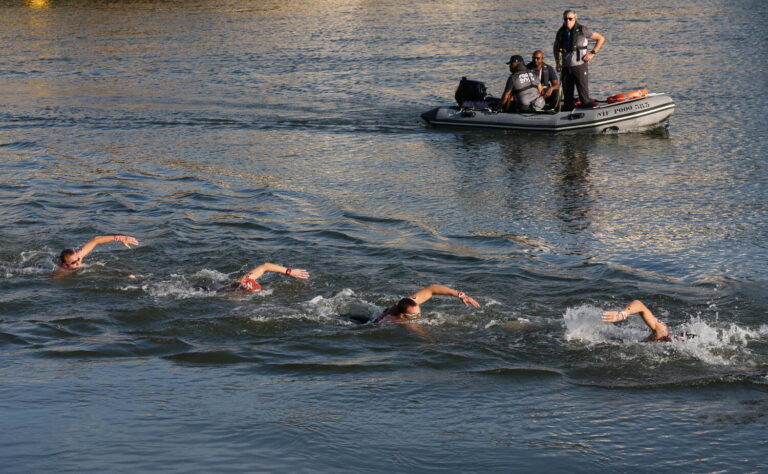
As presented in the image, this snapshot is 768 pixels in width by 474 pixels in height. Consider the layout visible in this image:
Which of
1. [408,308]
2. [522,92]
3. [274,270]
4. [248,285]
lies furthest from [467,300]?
[522,92]

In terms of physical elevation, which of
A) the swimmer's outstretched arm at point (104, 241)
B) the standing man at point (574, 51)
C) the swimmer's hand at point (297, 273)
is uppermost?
the standing man at point (574, 51)

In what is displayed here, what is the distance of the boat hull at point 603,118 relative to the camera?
19.0 m

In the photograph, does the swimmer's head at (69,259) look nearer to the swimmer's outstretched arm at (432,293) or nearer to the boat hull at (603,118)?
the swimmer's outstretched arm at (432,293)

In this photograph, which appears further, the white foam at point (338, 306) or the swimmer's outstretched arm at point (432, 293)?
the white foam at point (338, 306)

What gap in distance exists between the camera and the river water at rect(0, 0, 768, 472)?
8031 millimetres

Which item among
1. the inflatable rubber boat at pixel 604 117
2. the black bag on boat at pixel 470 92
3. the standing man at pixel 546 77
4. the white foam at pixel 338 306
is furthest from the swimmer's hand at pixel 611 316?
the black bag on boat at pixel 470 92

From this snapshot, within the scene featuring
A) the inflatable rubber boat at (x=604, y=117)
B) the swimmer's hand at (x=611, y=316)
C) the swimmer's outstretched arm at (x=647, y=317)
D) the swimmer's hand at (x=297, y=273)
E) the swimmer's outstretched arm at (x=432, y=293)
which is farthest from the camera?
the inflatable rubber boat at (x=604, y=117)

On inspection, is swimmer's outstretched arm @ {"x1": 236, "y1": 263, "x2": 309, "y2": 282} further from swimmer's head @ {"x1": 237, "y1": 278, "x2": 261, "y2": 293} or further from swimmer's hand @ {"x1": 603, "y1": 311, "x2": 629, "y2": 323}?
swimmer's hand @ {"x1": 603, "y1": 311, "x2": 629, "y2": 323}

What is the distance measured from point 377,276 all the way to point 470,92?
8852mm

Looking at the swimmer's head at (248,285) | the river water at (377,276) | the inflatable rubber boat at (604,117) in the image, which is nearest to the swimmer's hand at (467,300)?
the river water at (377,276)

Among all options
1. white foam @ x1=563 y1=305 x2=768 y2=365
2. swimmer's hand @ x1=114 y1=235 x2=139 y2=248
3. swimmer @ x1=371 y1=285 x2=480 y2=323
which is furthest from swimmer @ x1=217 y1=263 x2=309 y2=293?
white foam @ x1=563 y1=305 x2=768 y2=365

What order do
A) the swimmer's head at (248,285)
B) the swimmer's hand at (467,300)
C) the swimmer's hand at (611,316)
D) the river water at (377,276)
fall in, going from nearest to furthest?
the river water at (377,276) < the swimmer's hand at (611,316) < the swimmer's hand at (467,300) < the swimmer's head at (248,285)

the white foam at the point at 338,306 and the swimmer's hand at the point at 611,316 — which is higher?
the swimmer's hand at the point at 611,316

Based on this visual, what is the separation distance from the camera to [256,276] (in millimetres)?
11727
